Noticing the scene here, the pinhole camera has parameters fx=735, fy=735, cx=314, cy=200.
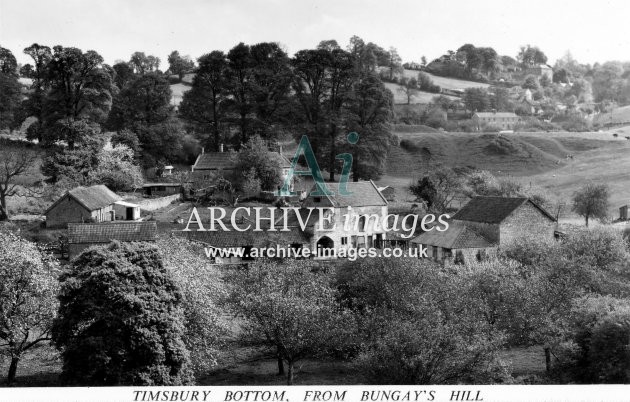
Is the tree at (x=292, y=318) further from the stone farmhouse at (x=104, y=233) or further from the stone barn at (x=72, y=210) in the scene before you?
the stone barn at (x=72, y=210)

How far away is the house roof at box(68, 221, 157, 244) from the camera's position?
32094mm

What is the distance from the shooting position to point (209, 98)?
46719mm

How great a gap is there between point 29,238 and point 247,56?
61.1 ft

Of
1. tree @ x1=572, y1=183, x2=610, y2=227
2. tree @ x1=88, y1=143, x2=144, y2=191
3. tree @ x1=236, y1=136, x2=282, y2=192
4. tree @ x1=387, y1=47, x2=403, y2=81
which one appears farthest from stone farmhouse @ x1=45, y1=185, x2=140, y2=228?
tree @ x1=572, y1=183, x2=610, y2=227

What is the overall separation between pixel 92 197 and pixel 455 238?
1798cm

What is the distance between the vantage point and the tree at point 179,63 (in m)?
48.5

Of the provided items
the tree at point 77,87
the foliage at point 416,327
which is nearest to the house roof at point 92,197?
the tree at point 77,87

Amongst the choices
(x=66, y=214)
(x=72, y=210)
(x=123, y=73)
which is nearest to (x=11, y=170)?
(x=66, y=214)

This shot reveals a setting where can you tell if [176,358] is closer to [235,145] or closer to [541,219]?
[541,219]

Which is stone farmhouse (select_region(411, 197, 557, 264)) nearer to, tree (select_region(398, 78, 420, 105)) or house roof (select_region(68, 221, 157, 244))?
house roof (select_region(68, 221, 157, 244))

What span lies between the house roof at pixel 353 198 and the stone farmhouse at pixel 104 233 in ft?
28.1

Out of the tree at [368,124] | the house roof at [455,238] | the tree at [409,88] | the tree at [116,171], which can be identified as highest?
the tree at [409,88]

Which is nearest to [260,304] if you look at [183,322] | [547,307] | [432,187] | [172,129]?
[183,322]

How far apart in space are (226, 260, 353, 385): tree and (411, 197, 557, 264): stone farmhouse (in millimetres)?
10631
